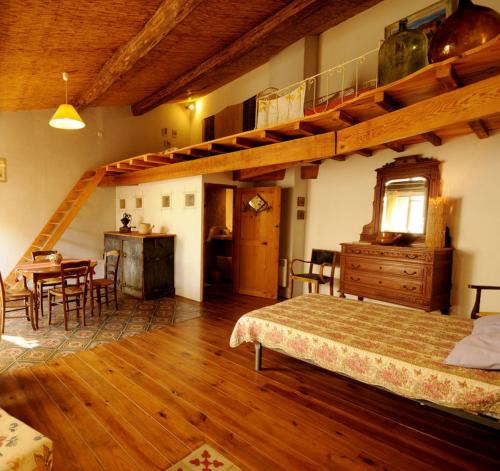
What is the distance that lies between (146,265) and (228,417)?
3.56 m

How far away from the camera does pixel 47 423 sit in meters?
2.15

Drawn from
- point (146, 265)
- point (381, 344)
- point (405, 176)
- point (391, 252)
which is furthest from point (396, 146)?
point (146, 265)

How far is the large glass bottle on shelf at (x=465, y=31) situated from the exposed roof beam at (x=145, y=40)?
7.17 ft

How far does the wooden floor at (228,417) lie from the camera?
6.17ft

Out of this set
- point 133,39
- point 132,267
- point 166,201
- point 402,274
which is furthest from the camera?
point 166,201

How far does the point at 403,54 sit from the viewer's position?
113 inches

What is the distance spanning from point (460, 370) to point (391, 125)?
2064 mm

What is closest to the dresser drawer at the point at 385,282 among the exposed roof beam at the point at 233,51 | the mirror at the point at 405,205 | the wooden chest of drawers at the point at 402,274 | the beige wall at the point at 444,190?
the wooden chest of drawers at the point at 402,274

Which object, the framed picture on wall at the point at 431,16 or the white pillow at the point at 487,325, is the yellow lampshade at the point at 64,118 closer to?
the framed picture on wall at the point at 431,16

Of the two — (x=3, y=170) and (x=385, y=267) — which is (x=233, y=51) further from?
(x=3, y=170)

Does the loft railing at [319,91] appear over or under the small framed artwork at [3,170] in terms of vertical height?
over

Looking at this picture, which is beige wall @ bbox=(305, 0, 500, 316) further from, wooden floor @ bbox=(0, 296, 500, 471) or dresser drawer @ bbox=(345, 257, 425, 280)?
wooden floor @ bbox=(0, 296, 500, 471)

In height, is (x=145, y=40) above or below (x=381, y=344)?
above

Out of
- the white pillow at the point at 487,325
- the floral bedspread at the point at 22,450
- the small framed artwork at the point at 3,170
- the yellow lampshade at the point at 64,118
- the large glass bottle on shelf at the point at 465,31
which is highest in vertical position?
the large glass bottle on shelf at the point at 465,31
